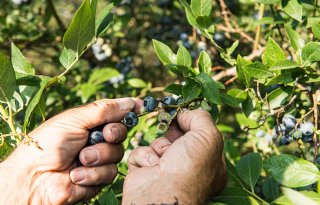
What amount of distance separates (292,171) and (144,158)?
0.38 m

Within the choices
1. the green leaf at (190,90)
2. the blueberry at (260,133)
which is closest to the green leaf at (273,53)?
the green leaf at (190,90)

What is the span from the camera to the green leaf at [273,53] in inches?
55.0

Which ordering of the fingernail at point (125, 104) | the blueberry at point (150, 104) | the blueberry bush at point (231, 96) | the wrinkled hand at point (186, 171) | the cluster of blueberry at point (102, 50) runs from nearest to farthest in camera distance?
the wrinkled hand at point (186, 171) → the blueberry bush at point (231, 96) → the blueberry at point (150, 104) → the fingernail at point (125, 104) → the cluster of blueberry at point (102, 50)

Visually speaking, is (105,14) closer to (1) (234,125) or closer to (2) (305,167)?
(2) (305,167)

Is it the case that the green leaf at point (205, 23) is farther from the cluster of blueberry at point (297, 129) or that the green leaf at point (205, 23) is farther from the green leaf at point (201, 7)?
the cluster of blueberry at point (297, 129)

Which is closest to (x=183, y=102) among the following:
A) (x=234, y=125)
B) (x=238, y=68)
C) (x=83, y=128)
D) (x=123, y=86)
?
(x=238, y=68)

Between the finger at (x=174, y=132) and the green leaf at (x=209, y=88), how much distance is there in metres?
0.15

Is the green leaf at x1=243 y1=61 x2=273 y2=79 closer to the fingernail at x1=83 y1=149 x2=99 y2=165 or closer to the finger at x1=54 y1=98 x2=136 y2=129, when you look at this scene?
the finger at x1=54 y1=98 x2=136 y2=129

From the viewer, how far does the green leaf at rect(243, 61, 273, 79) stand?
1387 millimetres

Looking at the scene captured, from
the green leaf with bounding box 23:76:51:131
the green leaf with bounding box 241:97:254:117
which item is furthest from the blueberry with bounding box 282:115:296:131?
the green leaf with bounding box 23:76:51:131

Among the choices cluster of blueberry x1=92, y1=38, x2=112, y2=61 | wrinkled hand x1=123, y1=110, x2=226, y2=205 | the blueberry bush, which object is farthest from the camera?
cluster of blueberry x1=92, y1=38, x2=112, y2=61

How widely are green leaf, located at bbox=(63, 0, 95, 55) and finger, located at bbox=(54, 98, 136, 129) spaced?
18 centimetres

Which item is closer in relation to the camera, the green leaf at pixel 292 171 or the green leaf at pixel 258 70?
the green leaf at pixel 292 171

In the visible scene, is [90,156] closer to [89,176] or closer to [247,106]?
[89,176]
